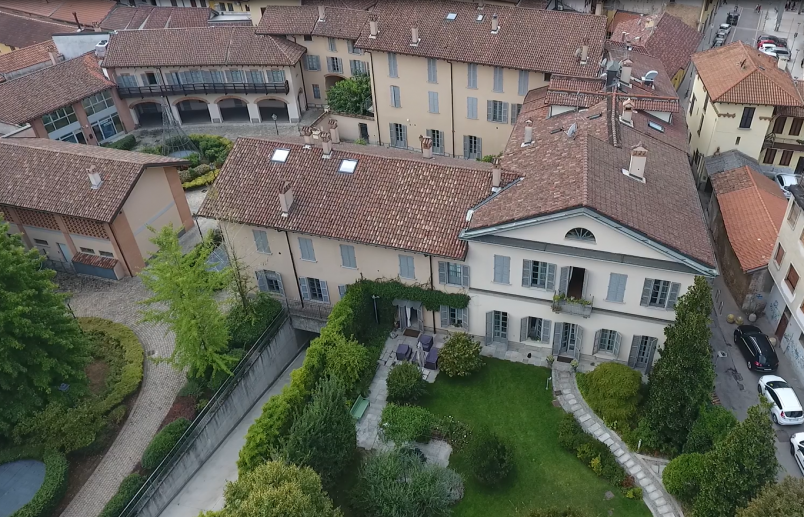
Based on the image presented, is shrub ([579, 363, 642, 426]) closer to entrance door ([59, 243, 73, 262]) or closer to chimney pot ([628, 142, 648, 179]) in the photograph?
chimney pot ([628, 142, 648, 179])

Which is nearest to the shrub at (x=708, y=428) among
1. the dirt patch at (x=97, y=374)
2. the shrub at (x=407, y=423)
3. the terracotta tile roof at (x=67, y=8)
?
the shrub at (x=407, y=423)

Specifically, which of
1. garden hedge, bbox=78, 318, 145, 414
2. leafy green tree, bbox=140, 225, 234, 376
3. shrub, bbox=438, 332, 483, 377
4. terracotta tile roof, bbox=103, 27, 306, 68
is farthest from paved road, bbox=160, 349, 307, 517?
terracotta tile roof, bbox=103, 27, 306, 68

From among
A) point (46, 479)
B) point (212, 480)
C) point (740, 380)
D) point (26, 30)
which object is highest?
point (26, 30)

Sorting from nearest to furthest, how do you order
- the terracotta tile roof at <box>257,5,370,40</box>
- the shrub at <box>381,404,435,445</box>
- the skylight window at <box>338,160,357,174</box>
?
the shrub at <box>381,404,435,445</box>
the skylight window at <box>338,160,357,174</box>
the terracotta tile roof at <box>257,5,370,40</box>

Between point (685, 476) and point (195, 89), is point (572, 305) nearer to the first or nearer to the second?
point (685, 476)

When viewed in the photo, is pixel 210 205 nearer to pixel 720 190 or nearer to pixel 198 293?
pixel 198 293

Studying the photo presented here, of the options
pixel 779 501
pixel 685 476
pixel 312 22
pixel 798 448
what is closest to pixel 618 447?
pixel 685 476

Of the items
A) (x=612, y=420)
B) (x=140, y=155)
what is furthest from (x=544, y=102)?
(x=140, y=155)
